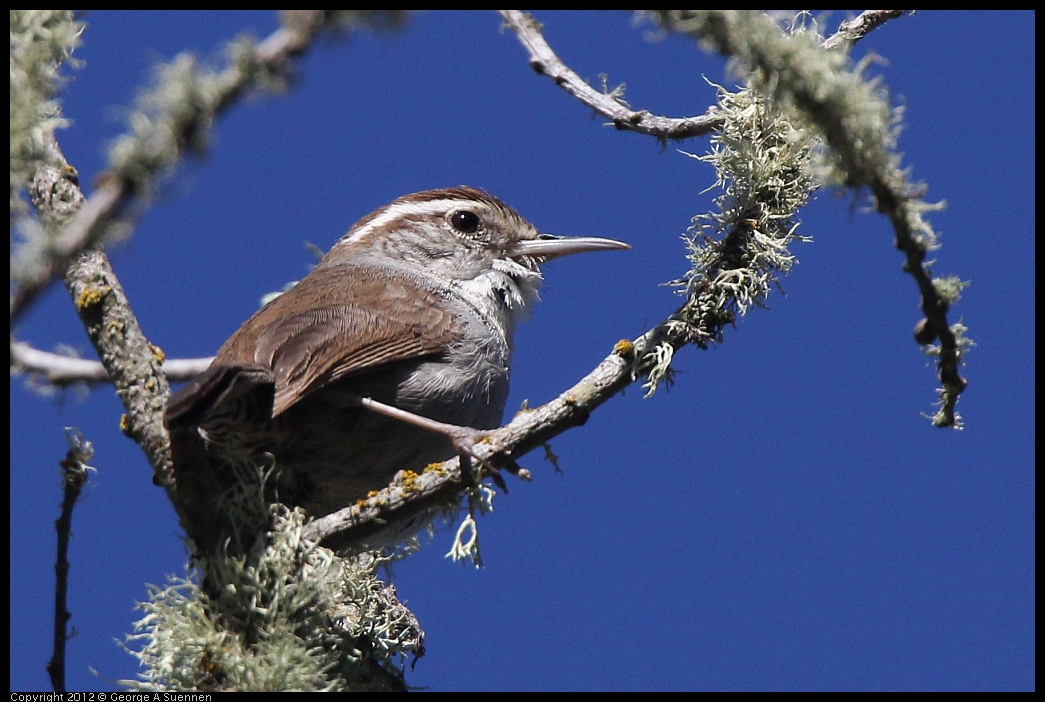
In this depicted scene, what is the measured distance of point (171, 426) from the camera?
3.07 m

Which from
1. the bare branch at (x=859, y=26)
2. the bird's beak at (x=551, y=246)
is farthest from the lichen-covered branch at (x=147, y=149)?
the bird's beak at (x=551, y=246)

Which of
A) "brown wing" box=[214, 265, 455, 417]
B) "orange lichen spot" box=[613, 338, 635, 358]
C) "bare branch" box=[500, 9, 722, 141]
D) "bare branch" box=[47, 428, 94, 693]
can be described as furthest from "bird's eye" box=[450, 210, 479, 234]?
"bare branch" box=[47, 428, 94, 693]

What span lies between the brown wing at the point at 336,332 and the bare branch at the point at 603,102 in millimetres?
1257

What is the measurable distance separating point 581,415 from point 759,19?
1558 mm

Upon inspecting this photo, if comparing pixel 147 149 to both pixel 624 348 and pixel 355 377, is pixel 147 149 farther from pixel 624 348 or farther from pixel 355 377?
pixel 355 377

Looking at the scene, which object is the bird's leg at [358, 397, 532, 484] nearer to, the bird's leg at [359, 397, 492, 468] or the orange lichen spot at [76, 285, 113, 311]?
the bird's leg at [359, 397, 492, 468]

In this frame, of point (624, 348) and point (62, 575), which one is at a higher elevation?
point (624, 348)

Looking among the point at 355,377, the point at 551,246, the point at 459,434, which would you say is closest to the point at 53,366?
the point at 459,434

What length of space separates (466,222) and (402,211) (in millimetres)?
463

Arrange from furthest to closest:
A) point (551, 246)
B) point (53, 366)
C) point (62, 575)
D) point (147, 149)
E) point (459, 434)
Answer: point (551, 246), point (459, 434), point (62, 575), point (53, 366), point (147, 149)

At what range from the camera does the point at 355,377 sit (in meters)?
4.28

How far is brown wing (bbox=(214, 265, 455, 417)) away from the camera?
156 inches
